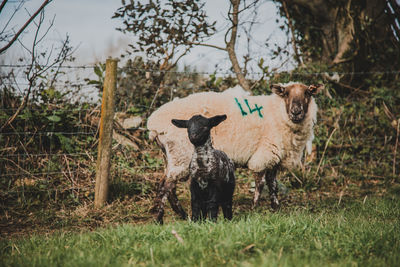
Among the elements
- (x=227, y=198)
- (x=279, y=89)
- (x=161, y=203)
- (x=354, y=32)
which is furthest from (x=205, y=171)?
(x=354, y=32)

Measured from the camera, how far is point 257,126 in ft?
16.3

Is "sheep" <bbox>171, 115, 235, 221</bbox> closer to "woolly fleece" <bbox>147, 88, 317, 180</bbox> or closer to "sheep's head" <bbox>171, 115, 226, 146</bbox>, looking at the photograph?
"sheep's head" <bbox>171, 115, 226, 146</bbox>

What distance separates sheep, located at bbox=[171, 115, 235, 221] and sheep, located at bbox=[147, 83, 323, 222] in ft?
3.83

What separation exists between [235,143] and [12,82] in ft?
12.7

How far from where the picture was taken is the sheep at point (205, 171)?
323 centimetres

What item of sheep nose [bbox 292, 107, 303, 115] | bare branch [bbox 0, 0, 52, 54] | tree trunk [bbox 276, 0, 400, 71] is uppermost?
tree trunk [bbox 276, 0, 400, 71]

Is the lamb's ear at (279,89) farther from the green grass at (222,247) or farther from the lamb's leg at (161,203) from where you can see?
the green grass at (222,247)

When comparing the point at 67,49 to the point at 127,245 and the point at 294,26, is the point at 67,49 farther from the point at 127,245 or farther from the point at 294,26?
the point at 294,26

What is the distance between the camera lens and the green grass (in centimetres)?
221

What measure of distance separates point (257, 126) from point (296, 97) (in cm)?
70

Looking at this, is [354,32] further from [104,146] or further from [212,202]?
[212,202]

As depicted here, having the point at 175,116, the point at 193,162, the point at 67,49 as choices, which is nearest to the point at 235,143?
the point at 175,116

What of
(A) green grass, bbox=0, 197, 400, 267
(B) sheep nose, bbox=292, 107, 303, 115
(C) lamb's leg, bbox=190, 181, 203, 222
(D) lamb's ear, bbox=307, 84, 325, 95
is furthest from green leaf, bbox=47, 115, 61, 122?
(D) lamb's ear, bbox=307, 84, 325, 95

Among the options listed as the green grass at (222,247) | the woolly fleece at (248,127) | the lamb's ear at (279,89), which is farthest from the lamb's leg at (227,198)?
the lamb's ear at (279,89)
